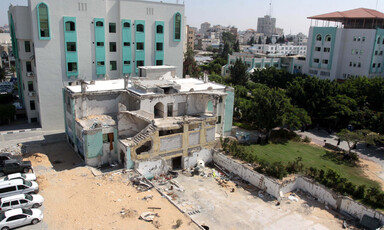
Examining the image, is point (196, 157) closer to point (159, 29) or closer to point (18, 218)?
point (18, 218)

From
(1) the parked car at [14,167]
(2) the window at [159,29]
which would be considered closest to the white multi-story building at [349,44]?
(2) the window at [159,29]

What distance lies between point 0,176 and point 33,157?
4.54 metres

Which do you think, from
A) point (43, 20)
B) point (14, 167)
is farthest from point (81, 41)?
point (14, 167)

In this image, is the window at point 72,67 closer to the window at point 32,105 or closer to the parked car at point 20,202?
the window at point 32,105

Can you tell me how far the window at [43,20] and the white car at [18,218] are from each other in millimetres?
24239

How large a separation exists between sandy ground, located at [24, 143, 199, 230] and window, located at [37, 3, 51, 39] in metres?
16.6

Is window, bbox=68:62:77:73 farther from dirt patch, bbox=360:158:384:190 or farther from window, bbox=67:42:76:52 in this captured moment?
dirt patch, bbox=360:158:384:190

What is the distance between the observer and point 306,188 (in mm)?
27953

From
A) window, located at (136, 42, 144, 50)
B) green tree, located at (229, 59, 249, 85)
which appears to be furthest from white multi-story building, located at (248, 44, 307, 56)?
window, located at (136, 42, 144, 50)

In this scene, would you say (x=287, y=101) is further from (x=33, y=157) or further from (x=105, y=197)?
(x=33, y=157)

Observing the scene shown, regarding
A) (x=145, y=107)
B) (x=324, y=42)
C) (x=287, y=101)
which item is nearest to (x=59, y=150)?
(x=145, y=107)

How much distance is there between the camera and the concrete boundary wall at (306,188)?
24156 mm

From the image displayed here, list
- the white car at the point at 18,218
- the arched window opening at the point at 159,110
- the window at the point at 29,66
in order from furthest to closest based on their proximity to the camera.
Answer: the window at the point at 29,66 < the arched window opening at the point at 159,110 < the white car at the point at 18,218

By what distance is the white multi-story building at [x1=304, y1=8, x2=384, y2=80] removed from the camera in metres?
63.7
